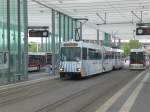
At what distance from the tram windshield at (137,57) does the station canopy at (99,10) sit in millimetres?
6150

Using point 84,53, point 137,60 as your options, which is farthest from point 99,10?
point 137,60

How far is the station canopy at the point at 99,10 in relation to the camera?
3762cm

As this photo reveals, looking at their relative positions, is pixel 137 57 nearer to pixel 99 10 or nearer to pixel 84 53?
pixel 99 10

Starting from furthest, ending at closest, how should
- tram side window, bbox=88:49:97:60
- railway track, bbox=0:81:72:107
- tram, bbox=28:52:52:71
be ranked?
tram, bbox=28:52:52:71 < tram side window, bbox=88:49:97:60 < railway track, bbox=0:81:72:107

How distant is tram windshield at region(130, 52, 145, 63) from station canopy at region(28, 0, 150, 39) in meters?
6.15

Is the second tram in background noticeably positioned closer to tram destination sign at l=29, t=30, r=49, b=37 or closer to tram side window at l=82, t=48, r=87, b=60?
tram destination sign at l=29, t=30, r=49, b=37

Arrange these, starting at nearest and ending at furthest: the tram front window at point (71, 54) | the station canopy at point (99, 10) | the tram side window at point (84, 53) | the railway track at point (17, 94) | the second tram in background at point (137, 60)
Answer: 1. the railway track at point (17, 94)
2. the tram front window at point (71, 54)
3. the tram side window at point (84, 53)
4. the station canopy at point (99, 10)
5. the second tram in background at point (137, 60)

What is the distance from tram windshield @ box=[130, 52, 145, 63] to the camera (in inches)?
2322

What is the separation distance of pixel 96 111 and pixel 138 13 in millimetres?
31485

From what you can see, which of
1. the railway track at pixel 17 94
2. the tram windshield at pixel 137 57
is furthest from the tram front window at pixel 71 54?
the tram windshield at pixel 137 57

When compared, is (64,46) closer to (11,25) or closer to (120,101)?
(11,25)

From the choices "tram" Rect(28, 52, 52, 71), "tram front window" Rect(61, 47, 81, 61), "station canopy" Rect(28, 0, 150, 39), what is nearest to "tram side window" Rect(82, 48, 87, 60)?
"tram front window" Rect(61, 47, 81, 61)

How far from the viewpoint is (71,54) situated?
35125 millimetres

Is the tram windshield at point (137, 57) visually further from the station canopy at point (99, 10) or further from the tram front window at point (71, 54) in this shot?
the tram front window at point (71, 54)
